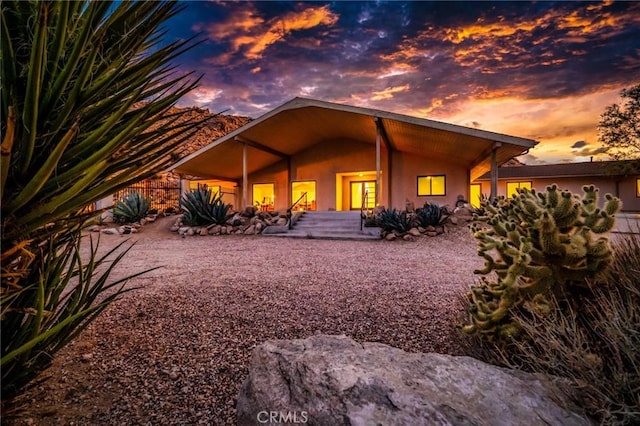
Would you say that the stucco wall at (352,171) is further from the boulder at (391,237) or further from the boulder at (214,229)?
the boulder at (214,229)

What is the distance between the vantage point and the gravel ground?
174 cm

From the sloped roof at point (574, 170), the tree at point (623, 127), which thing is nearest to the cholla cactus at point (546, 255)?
the sloped roof at point (574, 170)

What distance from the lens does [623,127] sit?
22.2 m

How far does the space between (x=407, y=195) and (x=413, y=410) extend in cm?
1669

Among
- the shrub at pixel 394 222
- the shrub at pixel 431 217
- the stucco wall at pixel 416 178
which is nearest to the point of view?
the shrub at pixel 394 222

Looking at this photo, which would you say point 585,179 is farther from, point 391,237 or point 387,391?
point 387,391

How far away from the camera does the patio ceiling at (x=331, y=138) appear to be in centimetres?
1195

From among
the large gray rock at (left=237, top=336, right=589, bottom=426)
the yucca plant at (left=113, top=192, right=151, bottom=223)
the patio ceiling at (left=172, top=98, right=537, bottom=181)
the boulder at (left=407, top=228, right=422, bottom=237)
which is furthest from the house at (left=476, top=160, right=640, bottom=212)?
the large gray rock at (left=237, top=336, right=589, bottom=426)

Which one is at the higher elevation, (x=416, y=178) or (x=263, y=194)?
(x=416, y=178)

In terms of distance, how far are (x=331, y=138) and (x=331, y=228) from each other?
715 cm

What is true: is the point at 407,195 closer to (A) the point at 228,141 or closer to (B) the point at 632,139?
(A) the point at 228,141
